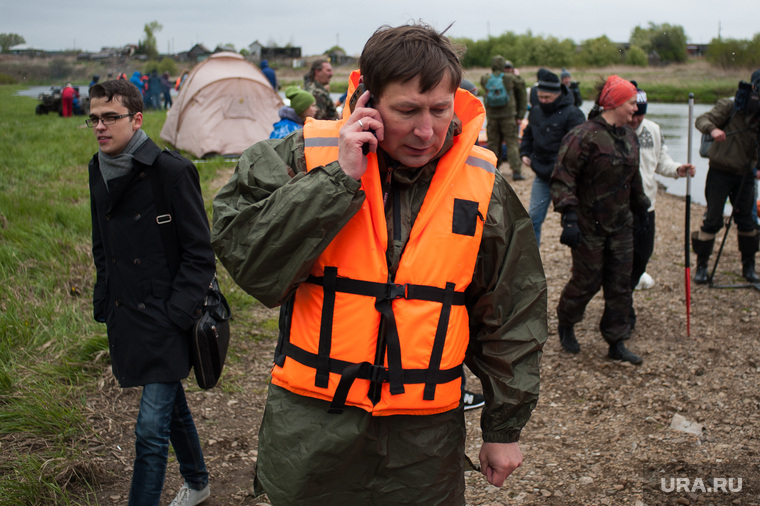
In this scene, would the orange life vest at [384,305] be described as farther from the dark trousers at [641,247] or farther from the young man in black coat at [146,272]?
the dark trousers at [641,247]

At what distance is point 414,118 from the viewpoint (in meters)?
1.85

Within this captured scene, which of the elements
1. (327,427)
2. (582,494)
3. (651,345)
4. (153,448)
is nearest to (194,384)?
(153,448)

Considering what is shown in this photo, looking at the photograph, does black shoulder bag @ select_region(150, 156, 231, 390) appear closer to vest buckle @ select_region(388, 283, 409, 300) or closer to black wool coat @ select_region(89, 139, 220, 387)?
black wool coat @ select_region(89, 139, 220, 387)

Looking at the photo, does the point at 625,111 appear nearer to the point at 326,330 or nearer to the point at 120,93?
the point at 120,93

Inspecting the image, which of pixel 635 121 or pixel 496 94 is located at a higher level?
pixel 496 94

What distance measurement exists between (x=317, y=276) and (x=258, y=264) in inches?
7.3

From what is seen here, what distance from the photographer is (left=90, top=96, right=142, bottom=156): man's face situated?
3027 millimetres

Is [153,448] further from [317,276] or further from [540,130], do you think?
[540,130]

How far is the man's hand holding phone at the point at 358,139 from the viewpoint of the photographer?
177 cm

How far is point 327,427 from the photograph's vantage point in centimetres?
193

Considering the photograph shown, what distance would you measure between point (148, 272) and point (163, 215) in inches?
10.7

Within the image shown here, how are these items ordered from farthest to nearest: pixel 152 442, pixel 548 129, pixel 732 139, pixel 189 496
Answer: pixel 548 129, pixel 732 139, pixel 189 496, pixel 152 442

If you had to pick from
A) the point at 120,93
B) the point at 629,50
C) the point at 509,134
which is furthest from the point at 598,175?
the point at 629,50

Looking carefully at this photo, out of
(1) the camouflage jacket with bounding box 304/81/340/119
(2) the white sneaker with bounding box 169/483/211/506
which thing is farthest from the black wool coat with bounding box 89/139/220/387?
(1) the camouflage jacket with bounding box 304/81/340/119
